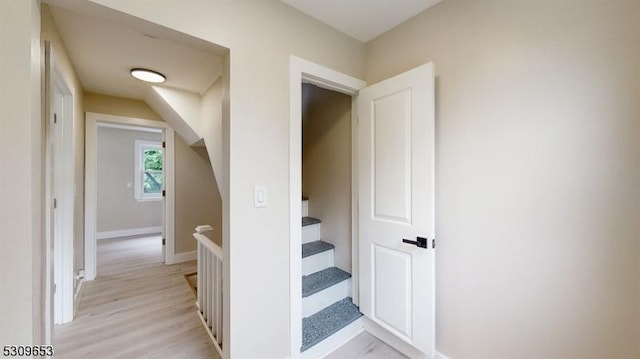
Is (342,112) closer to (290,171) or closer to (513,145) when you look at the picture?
(290,171)

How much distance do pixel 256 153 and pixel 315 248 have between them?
1.28 m

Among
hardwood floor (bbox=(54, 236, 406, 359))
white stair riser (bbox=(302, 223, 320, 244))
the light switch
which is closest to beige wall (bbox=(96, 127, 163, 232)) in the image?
hardwood floor (bbox=(54, 236, 406, 359))

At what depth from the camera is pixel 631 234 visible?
3.32ft

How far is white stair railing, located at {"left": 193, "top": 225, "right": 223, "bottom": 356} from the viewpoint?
1.86 metres

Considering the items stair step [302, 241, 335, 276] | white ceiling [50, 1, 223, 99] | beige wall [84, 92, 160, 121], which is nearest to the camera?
white ceiling [50, 1, 223, 99]

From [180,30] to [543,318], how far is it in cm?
229

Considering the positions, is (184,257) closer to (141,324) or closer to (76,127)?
(141,324)

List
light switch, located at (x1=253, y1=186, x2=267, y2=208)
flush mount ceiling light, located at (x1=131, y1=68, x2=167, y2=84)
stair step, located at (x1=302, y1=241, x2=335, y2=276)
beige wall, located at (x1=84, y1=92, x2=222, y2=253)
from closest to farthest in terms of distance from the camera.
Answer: light switch, located at (x1=253, y1=186, x2=267, y2=208)
stair step, located at (x1=302, y1=241, x2=335, y2=276)
flush mount ceiling light, located at (x1=131, y1=68, x2=167, y2=84)
beige wall, located at (x1=84, y1=92, x2=222, y2=253)

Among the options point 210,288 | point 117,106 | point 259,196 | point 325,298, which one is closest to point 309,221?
point 325,298

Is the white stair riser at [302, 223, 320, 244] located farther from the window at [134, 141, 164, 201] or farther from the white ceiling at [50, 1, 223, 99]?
the window at [134, 141, 164, 201]

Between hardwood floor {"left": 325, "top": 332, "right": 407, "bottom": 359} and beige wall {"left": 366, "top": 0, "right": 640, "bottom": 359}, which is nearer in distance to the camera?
beige wall {"left": 366, "top": 0, "right": 640, "bottom": 359}

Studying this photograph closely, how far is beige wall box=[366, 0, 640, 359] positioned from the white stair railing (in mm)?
1557

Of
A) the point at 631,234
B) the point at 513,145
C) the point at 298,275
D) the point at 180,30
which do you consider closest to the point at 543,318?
the point at 631,234

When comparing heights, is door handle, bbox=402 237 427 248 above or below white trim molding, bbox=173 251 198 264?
above
